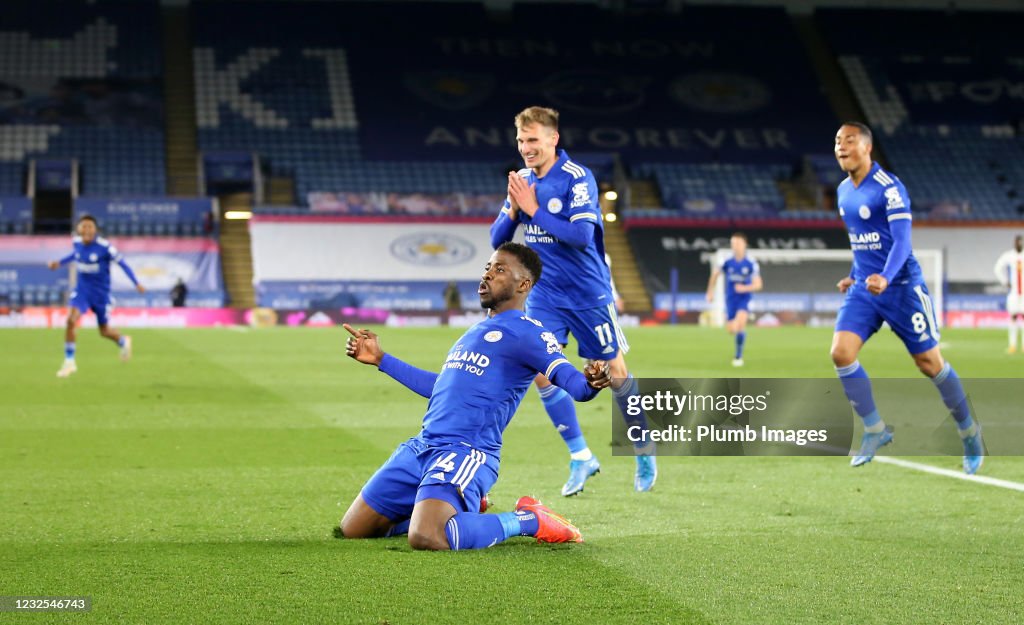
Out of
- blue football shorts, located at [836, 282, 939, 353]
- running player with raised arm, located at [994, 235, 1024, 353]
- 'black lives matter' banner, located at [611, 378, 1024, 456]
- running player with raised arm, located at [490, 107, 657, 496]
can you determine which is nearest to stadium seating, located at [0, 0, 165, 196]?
running player with raised arm, located at [994, 235, 1024, 353]

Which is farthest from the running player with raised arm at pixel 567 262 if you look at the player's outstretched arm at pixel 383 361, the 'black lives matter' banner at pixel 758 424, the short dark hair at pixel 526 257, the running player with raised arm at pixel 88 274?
the running player with raised arm at pixel 88 274

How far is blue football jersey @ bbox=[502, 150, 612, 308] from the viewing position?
7.55m

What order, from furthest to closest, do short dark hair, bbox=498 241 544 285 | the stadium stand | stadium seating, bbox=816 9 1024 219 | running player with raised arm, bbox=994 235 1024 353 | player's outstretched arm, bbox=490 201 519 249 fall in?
1. stadium seating, bbox=816 9 1024 219
2. the stadium stand
3. running player with raised arm, bbox=994 235 1024 353
4. player's outstretched arm, bbox=490 201 519 249
5. short dark hair, bbox=498 241 544 285

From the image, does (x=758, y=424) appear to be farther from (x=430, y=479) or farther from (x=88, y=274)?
(x=88, y=274)

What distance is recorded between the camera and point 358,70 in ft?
155

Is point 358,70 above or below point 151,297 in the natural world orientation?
above

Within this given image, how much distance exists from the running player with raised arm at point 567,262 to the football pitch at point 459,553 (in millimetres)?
409

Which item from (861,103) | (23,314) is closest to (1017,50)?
(861,103)

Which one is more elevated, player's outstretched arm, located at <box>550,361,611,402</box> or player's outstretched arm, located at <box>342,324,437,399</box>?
player's outstretched arm, located at <box>342,324,437,399</box>

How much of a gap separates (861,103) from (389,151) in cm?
1787

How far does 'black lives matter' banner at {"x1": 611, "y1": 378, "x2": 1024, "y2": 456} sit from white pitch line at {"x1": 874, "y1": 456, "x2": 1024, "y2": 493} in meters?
0.27

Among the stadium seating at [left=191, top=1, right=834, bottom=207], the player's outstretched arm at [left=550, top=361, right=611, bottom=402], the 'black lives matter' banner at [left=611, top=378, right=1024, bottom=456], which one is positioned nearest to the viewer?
the player's outstretched arm at [left=550, top=361, right=611, bottom=402]

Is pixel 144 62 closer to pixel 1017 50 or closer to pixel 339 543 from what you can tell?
pixel 1017 50

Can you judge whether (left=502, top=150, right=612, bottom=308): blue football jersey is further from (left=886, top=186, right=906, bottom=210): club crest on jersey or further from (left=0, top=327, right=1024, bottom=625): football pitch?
(left=886, top=186, right=906, bottom=210): club crest on jersey
